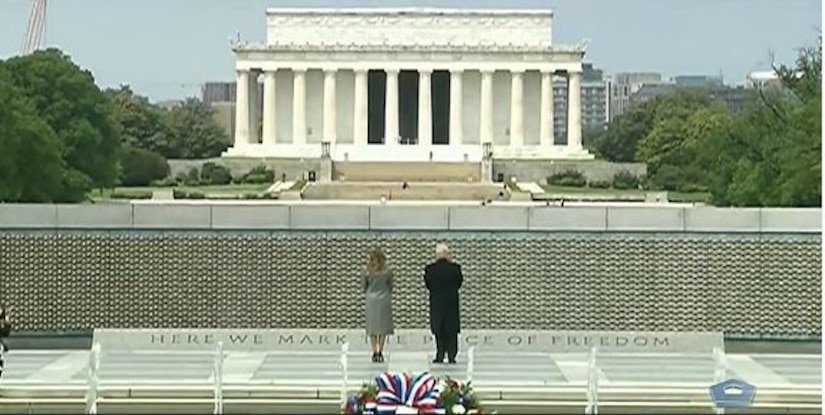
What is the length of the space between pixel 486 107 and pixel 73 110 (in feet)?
167

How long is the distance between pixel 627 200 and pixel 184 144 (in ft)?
180

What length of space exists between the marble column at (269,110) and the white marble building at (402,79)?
0.09m

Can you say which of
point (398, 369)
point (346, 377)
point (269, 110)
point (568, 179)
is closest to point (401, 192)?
point (568, 179)

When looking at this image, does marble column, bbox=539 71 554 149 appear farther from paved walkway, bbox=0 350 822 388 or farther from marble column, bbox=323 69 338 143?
paved walkway, bbox=0 350 822 388

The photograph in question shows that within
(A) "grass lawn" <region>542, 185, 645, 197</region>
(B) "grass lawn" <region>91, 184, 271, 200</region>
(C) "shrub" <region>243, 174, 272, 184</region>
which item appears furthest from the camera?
(C) "shrub" <region>243, 174, 272, 184</region>

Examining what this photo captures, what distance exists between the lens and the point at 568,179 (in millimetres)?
90438

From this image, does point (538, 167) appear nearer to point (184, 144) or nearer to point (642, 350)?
point (184, 144)

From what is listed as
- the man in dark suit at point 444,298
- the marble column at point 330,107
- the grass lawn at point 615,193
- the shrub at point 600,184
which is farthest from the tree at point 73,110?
the marble column at point 330,107

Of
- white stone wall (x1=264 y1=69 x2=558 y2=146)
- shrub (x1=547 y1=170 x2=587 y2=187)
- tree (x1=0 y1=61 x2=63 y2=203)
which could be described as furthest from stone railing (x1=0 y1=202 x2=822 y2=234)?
white stone wall (x1=264 y1=69 x2=558 y2=146)

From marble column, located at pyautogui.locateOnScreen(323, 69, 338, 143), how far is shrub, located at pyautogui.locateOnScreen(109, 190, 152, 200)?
3450 centimetres

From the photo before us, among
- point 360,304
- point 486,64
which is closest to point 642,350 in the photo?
point 360,304

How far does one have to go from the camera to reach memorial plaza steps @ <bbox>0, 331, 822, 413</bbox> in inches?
712

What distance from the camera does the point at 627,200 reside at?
67812 mm

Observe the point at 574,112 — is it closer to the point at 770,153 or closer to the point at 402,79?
the point at 402,79
